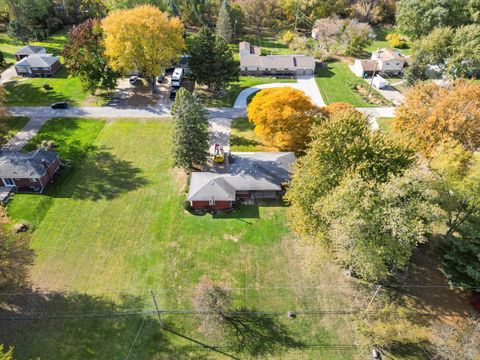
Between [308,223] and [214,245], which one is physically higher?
[308,223]

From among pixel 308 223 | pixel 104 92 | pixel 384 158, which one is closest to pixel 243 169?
pixel 308 223

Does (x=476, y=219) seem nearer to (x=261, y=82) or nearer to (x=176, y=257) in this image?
(x=176, y=257)

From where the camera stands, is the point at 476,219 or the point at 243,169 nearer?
the point at 476,219

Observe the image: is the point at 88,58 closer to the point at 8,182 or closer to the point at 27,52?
the point at 27,52

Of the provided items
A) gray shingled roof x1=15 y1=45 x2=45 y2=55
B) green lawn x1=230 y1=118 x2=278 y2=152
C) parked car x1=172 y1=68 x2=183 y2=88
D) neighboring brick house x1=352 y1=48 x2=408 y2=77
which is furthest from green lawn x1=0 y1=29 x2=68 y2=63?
neighboring brick house x1=352 y1=48 x2=408 y2=77

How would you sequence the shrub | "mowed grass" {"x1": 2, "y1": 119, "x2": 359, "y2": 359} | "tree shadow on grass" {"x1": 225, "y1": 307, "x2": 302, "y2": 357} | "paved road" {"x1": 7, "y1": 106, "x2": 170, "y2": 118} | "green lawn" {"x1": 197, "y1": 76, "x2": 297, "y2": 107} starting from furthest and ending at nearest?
the shrub < "green lawn" {"x1": 197, "y1": 76, "x2": 297, "y2": 107} < "paved road" {"x1": 7, "y1": 106, "x2": 170, "y2": 118} < "mowed grass" {"x1": 2, "y1": 119, "x2": 359, "y2": 359} < "tree shadow on grass" {"x1": 225, "y1": 307, "x2": 302, "y2": 357}

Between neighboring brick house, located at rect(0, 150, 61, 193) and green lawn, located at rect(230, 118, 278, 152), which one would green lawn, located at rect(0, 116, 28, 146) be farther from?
green lawn, located at rect(230, 118, 278, 152)
